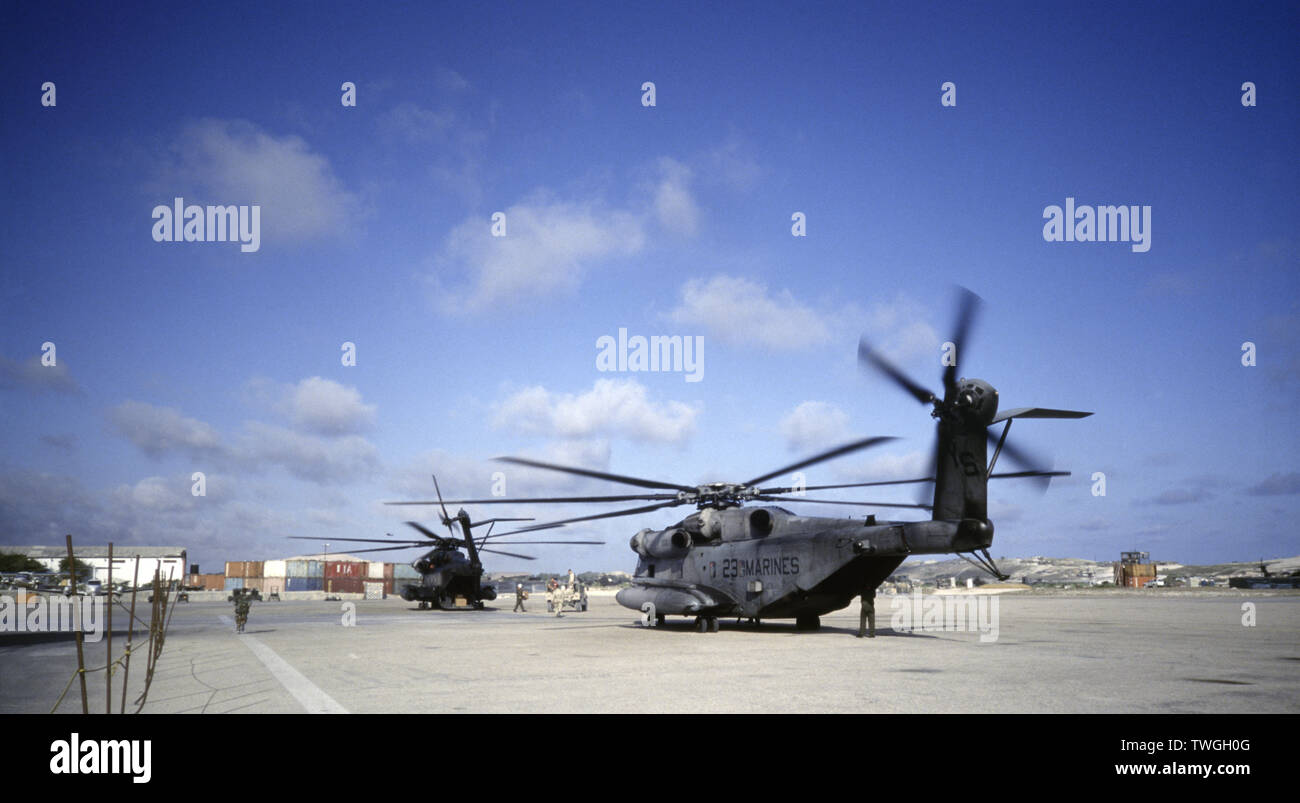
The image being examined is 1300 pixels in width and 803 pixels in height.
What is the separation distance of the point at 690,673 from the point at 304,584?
351ft

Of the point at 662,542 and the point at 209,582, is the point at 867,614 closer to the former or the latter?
the point at 662,542

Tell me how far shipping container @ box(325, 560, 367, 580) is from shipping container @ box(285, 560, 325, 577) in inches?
58.1

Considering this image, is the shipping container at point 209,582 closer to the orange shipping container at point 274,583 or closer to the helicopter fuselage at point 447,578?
the orange shipping container at point 274,583

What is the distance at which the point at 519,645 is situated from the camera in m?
20.1

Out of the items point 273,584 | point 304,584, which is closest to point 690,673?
point 273,584

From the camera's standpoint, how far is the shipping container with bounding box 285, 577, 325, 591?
105 meters

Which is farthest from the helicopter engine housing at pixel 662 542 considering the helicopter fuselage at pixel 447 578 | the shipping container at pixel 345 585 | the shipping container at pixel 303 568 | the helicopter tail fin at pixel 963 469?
the shipping container at pixel 303 568

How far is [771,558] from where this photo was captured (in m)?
23.9

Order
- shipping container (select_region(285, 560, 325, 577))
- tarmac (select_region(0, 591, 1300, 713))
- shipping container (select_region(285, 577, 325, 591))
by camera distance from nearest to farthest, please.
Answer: tarmac (select_region(0, 591, 1300, 713))
shipping container (select_region(285, 577, 325, 591))
shipping container (select_region(285, 560, 325, 577))

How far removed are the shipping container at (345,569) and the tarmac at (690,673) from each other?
280 ft

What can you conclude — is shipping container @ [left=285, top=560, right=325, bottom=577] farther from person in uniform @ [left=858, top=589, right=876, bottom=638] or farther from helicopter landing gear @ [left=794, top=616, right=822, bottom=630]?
person in uniform @ [left=858, top=589, right=876, bottom=638]

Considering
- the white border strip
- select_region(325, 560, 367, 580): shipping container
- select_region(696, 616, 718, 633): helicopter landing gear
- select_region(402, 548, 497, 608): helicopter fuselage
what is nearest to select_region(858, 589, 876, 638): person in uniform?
select_region(696, 616, 718, 633): helicopter landing gear
